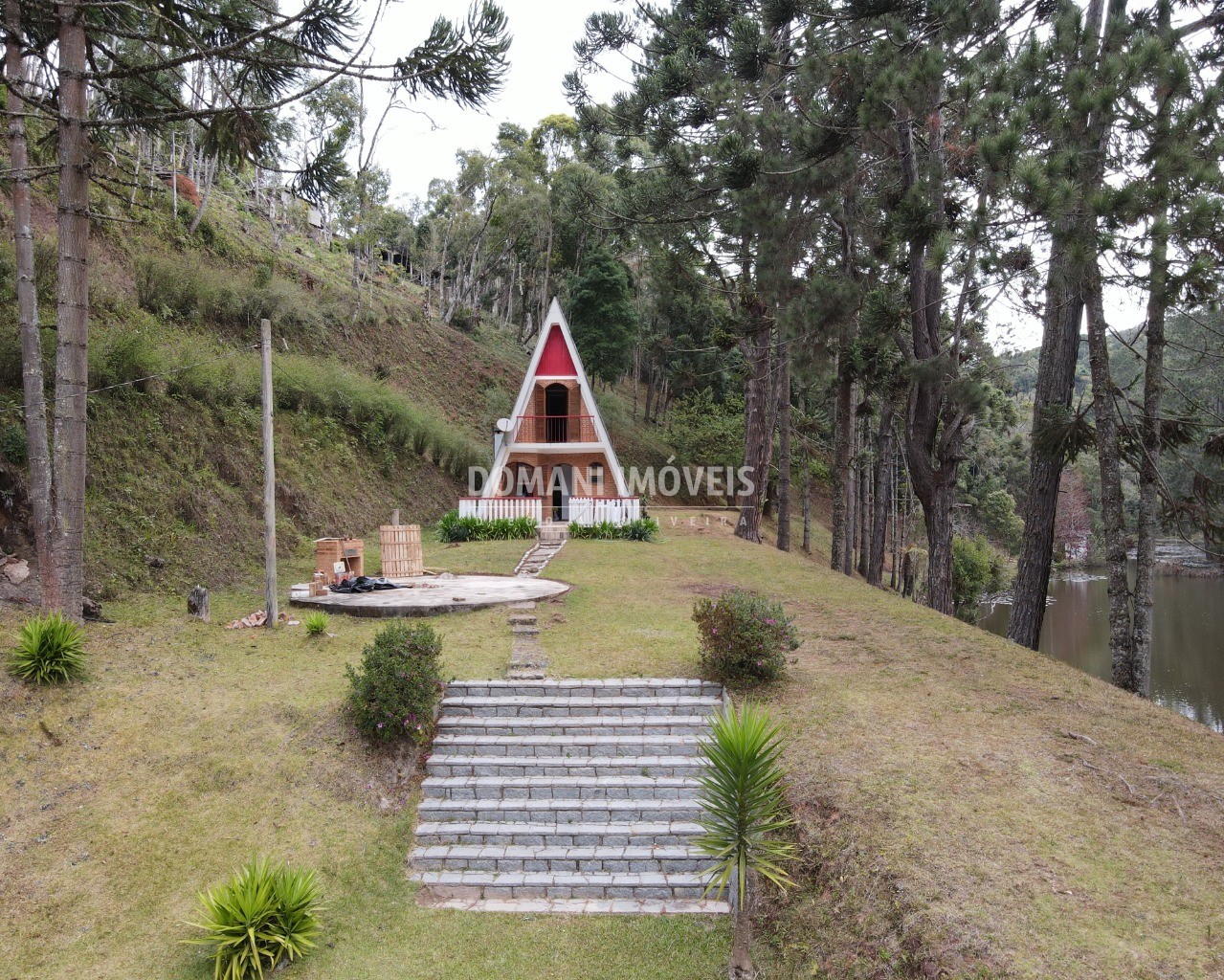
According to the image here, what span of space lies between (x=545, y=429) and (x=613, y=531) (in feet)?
13.5

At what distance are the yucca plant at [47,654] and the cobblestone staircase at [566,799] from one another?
3601 mm

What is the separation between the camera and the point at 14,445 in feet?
34.0

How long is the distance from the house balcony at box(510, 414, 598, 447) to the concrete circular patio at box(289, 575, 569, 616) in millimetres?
7935

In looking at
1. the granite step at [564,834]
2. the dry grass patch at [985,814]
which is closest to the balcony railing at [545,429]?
the dry grass patch at [985,814]

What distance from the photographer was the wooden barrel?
13.8m

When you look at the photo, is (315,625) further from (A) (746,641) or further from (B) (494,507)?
(B) (494,507)

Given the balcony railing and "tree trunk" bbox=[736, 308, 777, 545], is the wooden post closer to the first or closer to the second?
the balcony railing

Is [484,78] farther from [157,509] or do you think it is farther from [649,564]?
[649,564]

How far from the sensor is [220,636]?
9.60m

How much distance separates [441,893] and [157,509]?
30.0 ft

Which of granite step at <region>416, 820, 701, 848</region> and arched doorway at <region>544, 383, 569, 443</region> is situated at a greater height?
arched doorway at <region>544, 383, 569, 443</region>

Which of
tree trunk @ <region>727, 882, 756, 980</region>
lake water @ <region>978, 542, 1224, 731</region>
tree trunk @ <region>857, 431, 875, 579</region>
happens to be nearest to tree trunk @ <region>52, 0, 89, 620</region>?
tree trunk @ <region>727, 882, 756, 980</region>

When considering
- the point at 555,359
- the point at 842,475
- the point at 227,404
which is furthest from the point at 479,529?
the point at 842,475

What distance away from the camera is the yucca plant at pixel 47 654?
7.23 metres
